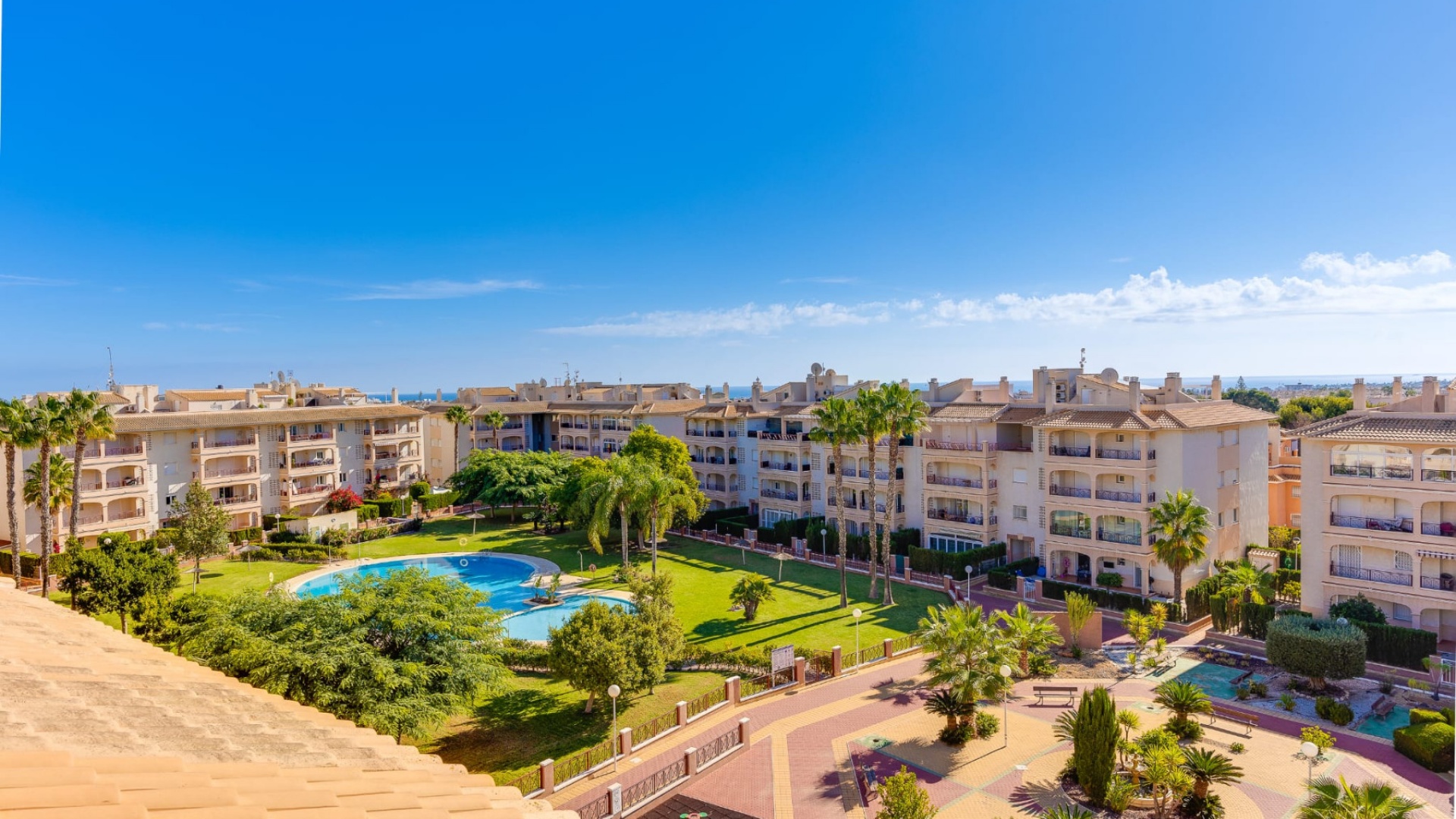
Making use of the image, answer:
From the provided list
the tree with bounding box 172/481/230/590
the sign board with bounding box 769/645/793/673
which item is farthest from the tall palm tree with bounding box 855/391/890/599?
the tree with bounding box 172/481/230/590

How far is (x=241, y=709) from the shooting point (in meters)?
10.9

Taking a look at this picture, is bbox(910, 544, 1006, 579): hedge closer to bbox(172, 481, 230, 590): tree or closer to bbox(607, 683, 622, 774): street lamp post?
bbox(607, 683, 622, 774): street lamp post

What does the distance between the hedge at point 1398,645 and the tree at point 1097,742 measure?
17.7 metres

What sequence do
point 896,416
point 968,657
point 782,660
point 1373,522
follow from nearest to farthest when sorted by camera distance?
point 968,657, point 782,660, point 1373,522, point 896,416

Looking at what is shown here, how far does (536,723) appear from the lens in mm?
28062

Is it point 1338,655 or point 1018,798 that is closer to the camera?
point 1018,798

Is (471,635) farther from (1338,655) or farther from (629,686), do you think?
(1338,655)

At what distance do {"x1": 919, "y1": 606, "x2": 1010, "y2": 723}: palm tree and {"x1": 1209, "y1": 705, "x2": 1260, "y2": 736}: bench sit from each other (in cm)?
748

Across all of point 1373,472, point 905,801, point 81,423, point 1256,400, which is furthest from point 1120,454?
point 1256,400

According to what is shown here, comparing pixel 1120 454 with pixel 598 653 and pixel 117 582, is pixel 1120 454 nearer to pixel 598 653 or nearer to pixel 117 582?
pixel 598 653

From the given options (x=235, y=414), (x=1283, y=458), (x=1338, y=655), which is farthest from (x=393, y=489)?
(x=1283, y=458)

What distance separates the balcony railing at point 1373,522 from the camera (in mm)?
34938

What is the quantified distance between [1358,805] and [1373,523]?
25577mm

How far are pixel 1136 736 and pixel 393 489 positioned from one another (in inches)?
2699
